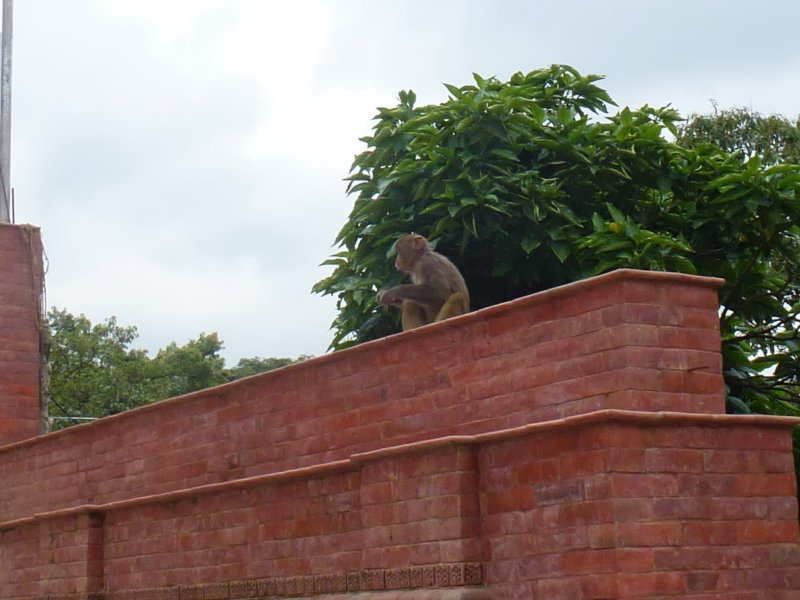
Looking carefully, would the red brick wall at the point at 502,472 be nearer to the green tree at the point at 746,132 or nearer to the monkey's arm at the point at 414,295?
the monkey's arm at the point at 414,295

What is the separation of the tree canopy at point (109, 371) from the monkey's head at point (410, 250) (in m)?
21.7

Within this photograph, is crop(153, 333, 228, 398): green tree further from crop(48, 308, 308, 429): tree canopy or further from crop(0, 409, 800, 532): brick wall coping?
crop(0, 409, 800, 532): brick wall coping

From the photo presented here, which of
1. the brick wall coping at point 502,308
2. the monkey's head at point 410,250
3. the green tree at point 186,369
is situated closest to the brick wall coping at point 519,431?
the brick wall coping at point 502,308

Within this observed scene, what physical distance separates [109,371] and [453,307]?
83.6 ft

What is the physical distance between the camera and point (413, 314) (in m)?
10.7

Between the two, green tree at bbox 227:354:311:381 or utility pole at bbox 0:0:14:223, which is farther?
green tree at bbox 227:354:311:381

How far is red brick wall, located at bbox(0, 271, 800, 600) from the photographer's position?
22.7 feet

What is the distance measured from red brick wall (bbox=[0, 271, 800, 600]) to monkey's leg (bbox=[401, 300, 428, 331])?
112 centimetres

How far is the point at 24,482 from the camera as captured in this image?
13500 millimetres

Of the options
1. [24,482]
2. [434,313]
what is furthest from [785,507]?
[24,482]

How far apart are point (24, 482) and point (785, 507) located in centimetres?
832

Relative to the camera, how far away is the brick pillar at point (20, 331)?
48.5 ft

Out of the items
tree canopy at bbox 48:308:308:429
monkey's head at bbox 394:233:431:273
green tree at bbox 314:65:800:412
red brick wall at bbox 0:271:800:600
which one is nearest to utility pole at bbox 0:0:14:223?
green tree at bbox 314:65:800:412

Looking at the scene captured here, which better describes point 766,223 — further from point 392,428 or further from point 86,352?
point 86,352
